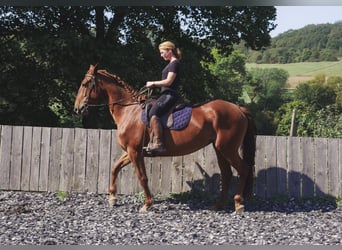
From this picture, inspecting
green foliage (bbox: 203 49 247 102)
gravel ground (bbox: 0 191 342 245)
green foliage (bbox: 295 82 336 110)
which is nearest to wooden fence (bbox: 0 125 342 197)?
gravel ground (bbox: 0 191 342 245)

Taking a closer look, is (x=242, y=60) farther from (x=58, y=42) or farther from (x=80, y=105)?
(x=80, y=105)

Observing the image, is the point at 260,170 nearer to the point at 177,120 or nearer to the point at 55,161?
the point at 177,120

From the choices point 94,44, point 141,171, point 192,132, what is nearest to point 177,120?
point 192,132

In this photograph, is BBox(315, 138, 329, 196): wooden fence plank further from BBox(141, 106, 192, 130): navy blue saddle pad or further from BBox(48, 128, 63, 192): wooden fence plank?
BBox(48, 128, 63, 192): wooden fence plank

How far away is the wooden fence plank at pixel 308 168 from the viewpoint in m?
8.69

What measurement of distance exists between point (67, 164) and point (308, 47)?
2251 inches

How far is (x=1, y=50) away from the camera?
15539 millimetres

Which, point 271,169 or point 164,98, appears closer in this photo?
point 164,98

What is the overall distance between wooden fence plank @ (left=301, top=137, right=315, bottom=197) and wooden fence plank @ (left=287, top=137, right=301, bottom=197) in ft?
0.32

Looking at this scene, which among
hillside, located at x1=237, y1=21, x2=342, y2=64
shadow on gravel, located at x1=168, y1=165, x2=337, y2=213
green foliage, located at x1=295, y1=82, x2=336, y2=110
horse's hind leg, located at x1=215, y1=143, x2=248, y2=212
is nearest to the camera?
horse's hind leg, located at x1=215, y1=143, x2=248, y2=212

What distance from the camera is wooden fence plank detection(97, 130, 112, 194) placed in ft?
29.3

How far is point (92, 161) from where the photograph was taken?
353 inches

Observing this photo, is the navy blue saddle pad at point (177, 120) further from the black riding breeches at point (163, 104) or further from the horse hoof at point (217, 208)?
the horse hoof at point (217, 208)

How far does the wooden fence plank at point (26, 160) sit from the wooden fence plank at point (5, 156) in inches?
10.9
